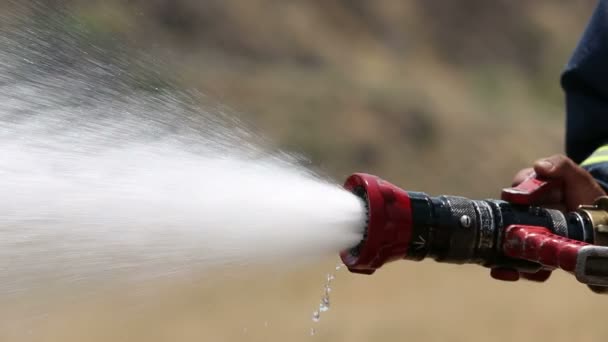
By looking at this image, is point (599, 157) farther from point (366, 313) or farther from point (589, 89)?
point (366, 313)

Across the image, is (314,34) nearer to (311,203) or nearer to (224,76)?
(224,76)

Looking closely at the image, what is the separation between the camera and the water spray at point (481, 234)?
5.35 ft

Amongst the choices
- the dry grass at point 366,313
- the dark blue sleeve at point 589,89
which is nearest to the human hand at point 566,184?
the dark blue sleeve at point 589,89

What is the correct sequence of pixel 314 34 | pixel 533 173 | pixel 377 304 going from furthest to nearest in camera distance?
pixel 314 34
pixel 377 304
pixel 533 173

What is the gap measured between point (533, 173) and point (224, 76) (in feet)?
26.2

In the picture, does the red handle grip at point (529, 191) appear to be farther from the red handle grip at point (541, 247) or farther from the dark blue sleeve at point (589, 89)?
the dark blue sleeve at point (589, 89)

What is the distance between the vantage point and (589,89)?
249cm

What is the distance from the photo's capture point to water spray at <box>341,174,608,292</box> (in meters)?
1.63

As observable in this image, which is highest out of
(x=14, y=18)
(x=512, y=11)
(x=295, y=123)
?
(x=512, y=11)

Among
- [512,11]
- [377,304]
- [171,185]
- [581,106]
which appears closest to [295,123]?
[377,304]

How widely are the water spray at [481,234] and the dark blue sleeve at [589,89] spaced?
0.66 meters

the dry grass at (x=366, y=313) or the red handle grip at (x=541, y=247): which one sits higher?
the dry grass at (x=366, y=313)

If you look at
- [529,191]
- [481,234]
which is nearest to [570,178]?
[529,191]

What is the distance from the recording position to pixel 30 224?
1.70m
